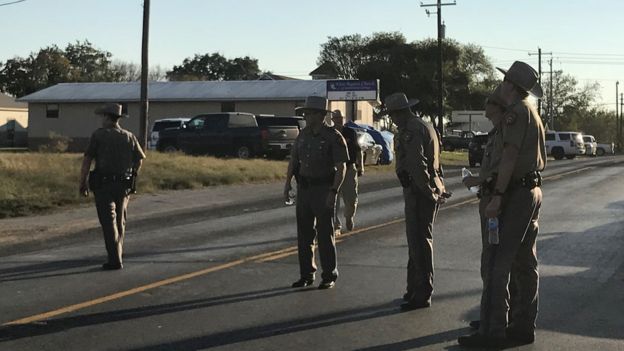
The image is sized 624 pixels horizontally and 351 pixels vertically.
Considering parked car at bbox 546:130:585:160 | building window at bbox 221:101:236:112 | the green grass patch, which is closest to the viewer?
the green grass patch

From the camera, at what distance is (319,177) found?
713 centimetres

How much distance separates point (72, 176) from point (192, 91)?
27.8 metres

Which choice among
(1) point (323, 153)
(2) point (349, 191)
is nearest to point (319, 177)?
(1) point (323, 153)

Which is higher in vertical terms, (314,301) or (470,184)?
(470,184)

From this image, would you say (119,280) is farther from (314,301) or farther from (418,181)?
(418,181)

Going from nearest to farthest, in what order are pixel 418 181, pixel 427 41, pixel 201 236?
1. pixel 418 181
2. pixel 201 236
3. pixel 427 41

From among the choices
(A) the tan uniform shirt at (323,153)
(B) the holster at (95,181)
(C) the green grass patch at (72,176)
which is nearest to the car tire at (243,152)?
(C) the green grass patch at (72,176)

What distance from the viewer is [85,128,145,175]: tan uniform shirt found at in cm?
821

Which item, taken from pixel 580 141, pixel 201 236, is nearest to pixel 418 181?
pixel 201 236

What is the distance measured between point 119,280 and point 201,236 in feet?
11.6

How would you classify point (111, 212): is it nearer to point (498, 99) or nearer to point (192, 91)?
point (498, 99)

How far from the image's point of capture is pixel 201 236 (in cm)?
1118

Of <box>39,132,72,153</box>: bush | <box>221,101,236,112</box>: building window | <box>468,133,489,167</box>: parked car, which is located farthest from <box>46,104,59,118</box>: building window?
<box>468,133,489,167</box>: parked car

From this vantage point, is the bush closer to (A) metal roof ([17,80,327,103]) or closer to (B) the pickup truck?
(B) the pickup truck
